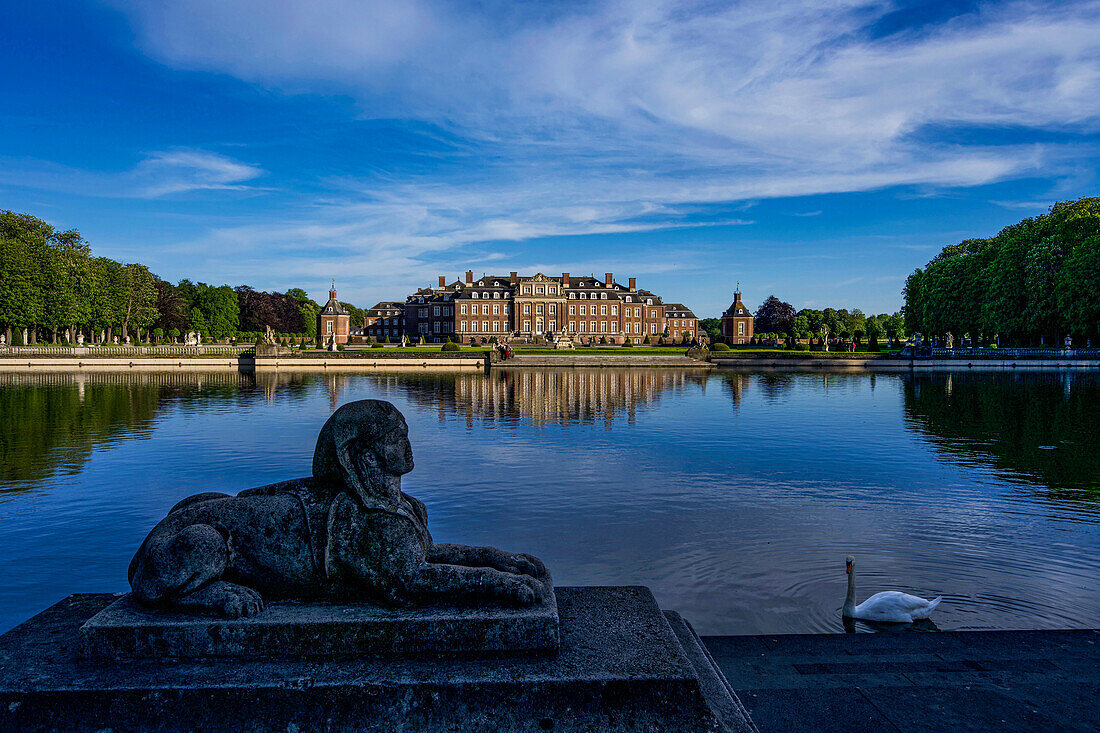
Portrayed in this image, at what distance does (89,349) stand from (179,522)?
64.9 m

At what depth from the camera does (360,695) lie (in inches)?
127

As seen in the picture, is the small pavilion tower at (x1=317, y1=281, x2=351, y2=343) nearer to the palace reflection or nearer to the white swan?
the palace reflection

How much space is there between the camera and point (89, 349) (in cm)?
5766

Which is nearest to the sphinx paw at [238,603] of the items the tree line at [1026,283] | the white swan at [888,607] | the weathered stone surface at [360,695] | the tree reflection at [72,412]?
the weathered stone surface at [360,695]

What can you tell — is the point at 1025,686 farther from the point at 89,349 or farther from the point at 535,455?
the point at 89,349

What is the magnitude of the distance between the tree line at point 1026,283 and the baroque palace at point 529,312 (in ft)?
126

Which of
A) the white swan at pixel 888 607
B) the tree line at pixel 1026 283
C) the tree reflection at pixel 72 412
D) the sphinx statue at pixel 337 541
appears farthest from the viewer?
the tree line at pixel 1026 283

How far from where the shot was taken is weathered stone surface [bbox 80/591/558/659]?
Answer: 340 centimetres

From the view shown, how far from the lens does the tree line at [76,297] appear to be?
191ft

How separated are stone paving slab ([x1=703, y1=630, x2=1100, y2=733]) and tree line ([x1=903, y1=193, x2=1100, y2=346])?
A: 55715mm

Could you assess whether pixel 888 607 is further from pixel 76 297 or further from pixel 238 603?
pixel 76 297

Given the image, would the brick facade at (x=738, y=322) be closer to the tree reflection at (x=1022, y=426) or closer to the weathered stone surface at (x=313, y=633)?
the tree reflection at (x=1022, y=426)

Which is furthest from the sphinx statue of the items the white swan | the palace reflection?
the palace reflection

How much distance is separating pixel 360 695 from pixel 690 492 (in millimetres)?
10412
